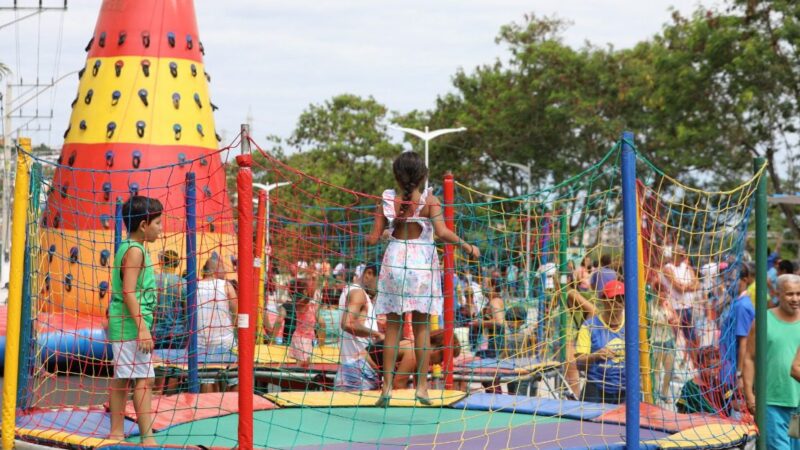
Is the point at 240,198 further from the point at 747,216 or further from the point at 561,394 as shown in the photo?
the point at 561,394

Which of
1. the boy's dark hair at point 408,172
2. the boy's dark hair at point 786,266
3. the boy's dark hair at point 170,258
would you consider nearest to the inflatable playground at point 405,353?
the boy's dark hair at point 170,258

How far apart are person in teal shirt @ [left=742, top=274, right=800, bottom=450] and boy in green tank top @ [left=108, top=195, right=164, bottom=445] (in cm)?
383

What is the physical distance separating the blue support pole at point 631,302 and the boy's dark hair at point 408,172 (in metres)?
1.54

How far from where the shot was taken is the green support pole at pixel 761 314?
269 inches

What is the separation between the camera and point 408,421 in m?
7.52

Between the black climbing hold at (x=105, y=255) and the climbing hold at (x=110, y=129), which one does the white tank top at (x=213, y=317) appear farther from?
the climbing hold at (x=110, y=129)

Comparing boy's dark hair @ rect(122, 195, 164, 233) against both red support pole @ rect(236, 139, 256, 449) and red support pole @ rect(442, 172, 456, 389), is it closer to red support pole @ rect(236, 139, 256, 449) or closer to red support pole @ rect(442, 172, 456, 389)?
red support pole @ rect(236, 139, 256, 449)

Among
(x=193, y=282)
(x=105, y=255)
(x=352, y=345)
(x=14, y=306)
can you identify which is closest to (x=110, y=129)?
(x=105, y=255)

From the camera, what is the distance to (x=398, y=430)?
7207 mm

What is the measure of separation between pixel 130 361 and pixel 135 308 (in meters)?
0.33

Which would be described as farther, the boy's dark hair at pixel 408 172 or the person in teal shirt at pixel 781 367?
the boy's dark hair at pixel 408 172

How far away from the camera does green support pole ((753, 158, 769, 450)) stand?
6840 mm

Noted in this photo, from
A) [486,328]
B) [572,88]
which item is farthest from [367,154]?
[486,328]

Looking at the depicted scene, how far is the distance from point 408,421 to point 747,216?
8.83ft
